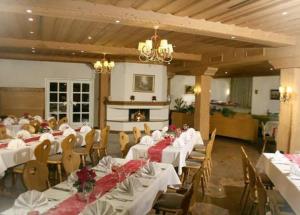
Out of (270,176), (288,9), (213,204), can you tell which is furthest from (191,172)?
(288,9)

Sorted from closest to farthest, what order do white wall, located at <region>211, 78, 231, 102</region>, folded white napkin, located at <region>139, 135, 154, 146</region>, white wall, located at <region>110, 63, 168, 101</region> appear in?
1. folded white napkin, located at <region>139, 135, 154, 146</region>
2. white wall, located at <region>110, 63, 168, 101</region>
3. white wall, located at <region>211, 78, 231, 102</region>

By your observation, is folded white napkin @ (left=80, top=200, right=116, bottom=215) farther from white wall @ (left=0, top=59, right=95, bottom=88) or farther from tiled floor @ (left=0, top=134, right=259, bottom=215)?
white wall @ (left=0, top=59, right=95, bottom=88)

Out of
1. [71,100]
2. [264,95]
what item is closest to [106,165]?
[71,100]

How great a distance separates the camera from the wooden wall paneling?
11219mm

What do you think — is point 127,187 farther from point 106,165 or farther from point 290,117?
point 290,117

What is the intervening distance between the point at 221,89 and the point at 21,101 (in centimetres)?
1155

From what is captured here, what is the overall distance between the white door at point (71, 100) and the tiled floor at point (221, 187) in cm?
403

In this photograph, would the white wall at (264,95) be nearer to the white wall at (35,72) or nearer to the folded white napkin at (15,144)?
the white wall at (35,72)

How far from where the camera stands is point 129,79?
38.9 feet

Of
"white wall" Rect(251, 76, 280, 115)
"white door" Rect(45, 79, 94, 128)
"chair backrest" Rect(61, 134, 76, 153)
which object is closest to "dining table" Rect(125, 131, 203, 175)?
"chair backrest" Rect(61, 134, 76, 153)

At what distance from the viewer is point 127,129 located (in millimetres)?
12016

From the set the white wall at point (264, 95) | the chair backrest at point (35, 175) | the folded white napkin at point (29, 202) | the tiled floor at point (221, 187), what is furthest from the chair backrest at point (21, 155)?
the white wall at point (264, 95)

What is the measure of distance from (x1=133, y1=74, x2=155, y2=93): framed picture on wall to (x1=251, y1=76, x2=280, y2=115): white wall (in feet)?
21.3

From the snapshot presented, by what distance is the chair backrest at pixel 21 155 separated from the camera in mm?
5109
